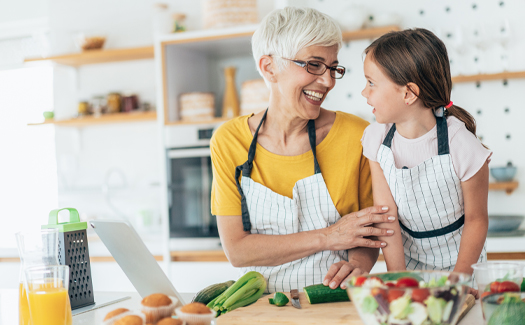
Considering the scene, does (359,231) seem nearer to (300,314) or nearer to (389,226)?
(389,226)

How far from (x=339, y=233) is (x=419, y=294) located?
29.6 inches

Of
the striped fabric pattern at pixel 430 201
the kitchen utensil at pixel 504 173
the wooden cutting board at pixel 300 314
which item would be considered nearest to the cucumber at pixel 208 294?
the wooden cutting board at pixel 300 314

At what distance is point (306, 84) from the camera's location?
162 centimetres

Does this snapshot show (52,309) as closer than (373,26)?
Yes

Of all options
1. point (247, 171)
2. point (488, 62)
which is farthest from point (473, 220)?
point (488, 62)

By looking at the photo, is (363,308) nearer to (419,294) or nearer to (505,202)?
(419,294)

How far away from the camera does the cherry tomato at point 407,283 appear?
2.74 feet

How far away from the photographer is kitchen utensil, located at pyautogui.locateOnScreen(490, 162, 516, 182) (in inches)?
118

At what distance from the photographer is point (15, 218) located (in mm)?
4266

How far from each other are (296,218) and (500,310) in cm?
79

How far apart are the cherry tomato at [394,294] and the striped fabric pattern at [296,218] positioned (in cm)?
79

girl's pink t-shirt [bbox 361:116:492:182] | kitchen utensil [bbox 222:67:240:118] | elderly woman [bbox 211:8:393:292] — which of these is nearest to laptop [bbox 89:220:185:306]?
elderly woman [bbox 211:8:393:292]

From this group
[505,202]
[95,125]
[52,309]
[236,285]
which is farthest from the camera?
[95,125]

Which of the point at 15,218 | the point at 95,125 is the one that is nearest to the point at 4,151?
the point at 15,218
